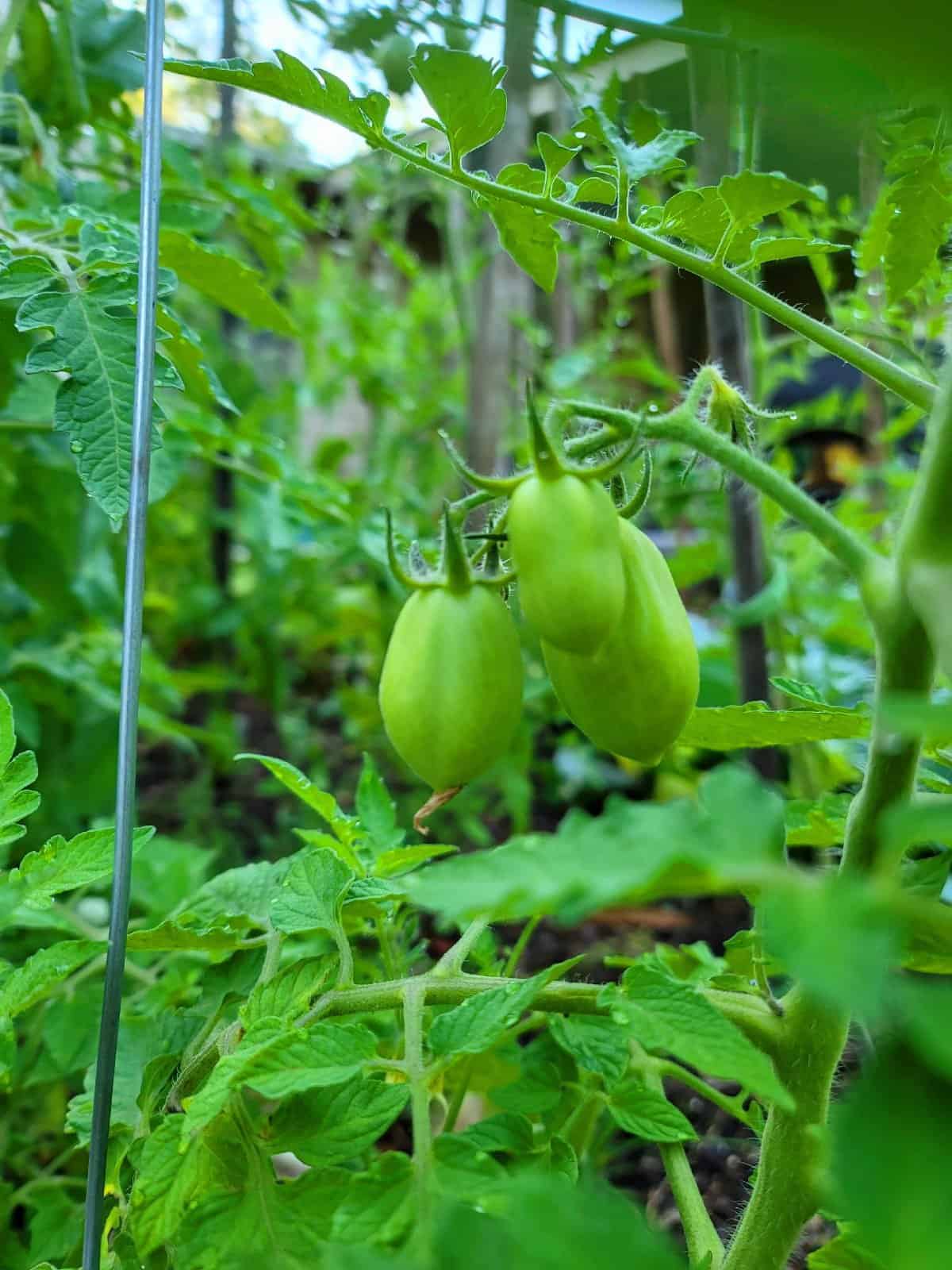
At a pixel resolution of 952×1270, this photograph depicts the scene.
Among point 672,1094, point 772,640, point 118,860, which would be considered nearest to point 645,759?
point 118,860

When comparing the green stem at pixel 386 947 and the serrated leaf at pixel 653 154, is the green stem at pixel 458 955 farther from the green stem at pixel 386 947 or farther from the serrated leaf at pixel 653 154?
the serrated leaf at pixel 653 154

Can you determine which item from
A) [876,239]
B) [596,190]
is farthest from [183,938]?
[876,239]

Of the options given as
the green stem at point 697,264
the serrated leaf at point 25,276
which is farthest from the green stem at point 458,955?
the serrated leaf at point 25,276

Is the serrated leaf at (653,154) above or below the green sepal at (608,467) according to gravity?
above

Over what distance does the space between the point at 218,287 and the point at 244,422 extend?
29 cm

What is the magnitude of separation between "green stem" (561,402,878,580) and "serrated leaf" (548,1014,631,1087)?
0.78 feet

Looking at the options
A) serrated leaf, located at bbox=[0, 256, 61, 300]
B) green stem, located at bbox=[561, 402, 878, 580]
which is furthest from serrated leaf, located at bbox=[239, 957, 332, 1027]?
serrated leaf, located at bbox=[0, 256, 61, 300]

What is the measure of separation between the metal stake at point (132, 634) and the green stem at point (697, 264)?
14 cm

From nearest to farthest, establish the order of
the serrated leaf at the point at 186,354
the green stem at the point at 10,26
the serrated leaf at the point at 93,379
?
the serrated leaf at the point at 93,379 → the serrated leaf at the point at 186,354 → the green stem at the point at 10,26

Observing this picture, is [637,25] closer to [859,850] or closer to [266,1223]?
[859,850]

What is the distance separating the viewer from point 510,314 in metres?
1.89

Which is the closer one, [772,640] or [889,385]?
[889,385]

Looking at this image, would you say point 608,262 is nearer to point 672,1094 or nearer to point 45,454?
point 45,454

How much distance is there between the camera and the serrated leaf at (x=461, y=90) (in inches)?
19.8
